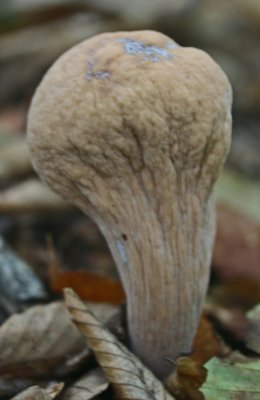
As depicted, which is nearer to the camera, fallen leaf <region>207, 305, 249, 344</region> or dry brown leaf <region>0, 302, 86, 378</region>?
dry brown leaf <region>0, 302, 86, 378</region>

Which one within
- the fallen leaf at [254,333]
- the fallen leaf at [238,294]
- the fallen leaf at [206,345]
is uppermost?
the fallen leaf at [254,333]

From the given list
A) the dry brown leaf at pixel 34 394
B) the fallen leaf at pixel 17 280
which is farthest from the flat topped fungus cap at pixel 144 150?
the fallen leaf at pixel 17 280

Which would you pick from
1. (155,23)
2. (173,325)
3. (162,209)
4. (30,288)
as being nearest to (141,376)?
(173,325)

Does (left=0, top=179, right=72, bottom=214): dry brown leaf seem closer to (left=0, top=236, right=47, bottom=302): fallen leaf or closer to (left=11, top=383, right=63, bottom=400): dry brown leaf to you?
(left=0, top=236, right=47, bottom=302): fallen leaf

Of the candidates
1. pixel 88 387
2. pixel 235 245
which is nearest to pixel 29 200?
pixel 235 245

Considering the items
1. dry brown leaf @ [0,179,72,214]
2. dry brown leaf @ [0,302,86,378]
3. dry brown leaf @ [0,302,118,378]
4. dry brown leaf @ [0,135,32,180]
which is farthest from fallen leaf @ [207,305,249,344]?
dry brown leaf @ [0,135,32,180]

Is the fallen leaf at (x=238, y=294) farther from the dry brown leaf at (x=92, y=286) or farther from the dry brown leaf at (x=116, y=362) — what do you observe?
the dry brown leaf at (x=116, y=362)
